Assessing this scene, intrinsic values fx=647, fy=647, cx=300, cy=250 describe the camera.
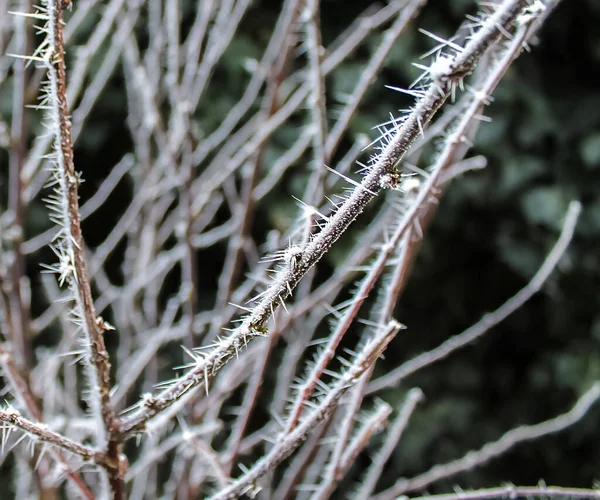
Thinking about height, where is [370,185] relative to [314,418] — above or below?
above

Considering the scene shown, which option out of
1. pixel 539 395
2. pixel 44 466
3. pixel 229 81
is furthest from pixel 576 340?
pixel 44 466

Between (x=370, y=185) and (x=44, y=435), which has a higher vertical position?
(x=370, y=185)

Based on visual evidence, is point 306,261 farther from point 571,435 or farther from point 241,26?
point 571,435

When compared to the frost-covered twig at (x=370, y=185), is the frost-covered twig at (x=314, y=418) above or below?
below

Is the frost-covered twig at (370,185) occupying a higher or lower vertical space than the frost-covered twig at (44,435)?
higher

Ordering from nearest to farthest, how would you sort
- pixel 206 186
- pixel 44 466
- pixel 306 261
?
pixel 306 261
pixel 44 466
pixel 206 186

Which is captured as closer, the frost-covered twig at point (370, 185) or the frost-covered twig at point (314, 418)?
the frost-covered twig at point (370, 185)

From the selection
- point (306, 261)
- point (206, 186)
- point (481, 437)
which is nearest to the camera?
point (306, 261)

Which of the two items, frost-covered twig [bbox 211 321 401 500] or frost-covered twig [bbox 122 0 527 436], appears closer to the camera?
frost-covered twig [bbox 122 0 527 436]

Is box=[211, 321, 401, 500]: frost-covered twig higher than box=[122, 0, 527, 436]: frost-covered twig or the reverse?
the reverse

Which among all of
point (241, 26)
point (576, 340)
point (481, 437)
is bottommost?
point (481, 437)

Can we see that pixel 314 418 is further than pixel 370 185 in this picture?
Yes
